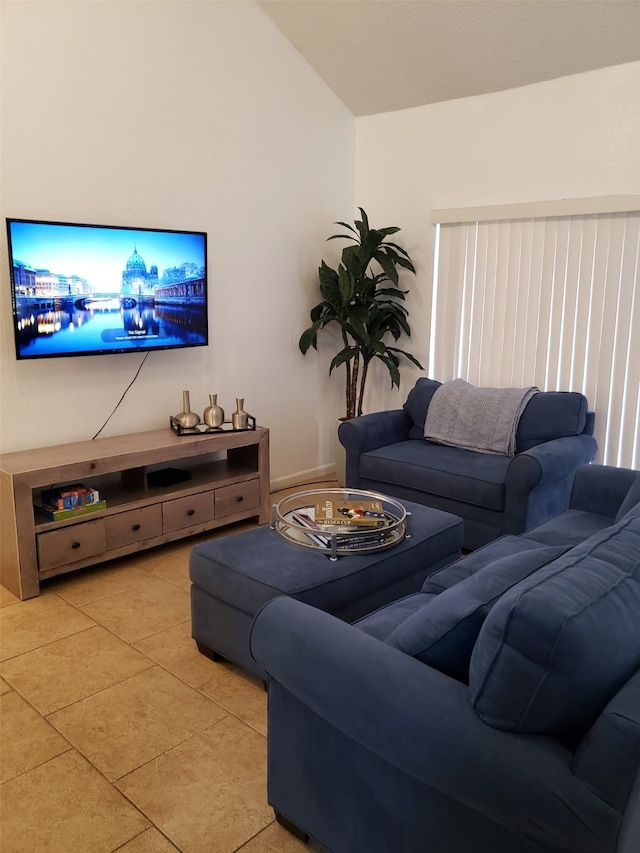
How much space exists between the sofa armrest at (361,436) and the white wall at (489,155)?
0.82 m

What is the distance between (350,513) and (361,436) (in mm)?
1363

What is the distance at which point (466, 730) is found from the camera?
1.30 meters

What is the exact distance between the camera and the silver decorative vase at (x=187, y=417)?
12.6ft

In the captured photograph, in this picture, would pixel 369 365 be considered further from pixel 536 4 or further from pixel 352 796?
pixel 352 796

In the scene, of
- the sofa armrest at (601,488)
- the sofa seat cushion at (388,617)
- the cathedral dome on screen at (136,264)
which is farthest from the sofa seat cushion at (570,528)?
the cathedral dome on screen at (136,264)

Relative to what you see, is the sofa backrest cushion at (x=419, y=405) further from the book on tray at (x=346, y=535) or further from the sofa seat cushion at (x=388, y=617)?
the sofa seat cushion at (x=388, y=617)

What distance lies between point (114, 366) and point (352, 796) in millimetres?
2824

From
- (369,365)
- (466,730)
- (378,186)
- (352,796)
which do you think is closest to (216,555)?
(352,796)

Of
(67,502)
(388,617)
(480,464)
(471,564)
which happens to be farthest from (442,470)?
(67,502)

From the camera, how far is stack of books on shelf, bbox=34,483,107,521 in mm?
3242

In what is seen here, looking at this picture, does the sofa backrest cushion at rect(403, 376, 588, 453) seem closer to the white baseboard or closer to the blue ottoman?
the blue ottoman

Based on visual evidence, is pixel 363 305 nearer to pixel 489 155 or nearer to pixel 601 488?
A: pixel 489 155

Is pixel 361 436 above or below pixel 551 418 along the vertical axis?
below

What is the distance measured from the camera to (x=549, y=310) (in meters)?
4.23
